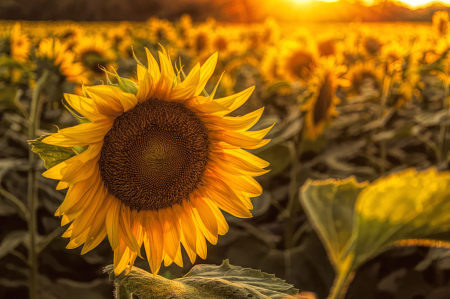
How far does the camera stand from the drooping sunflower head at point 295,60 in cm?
376

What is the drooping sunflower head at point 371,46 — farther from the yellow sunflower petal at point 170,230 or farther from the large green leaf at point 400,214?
the yellow sunflower petal at point 170,230

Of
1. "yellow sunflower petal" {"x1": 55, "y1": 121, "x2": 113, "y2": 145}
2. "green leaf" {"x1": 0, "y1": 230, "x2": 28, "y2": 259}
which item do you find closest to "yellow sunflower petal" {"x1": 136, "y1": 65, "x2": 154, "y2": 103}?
"yellow sunflower petal" {"x1": 55, "y1": 121, "x2": 113, "y2": 145}

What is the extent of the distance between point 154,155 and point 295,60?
306 cm

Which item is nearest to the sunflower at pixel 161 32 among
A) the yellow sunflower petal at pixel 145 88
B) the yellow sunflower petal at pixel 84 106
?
the yellow sunflower petal at pixel 145 88

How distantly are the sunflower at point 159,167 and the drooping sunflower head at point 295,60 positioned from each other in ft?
9.36

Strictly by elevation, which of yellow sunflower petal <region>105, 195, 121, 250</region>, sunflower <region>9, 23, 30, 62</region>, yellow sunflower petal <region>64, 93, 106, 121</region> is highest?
sunflower <region>9, 23, 30, 62</region>

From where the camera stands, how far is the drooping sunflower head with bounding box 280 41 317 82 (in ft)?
12.3

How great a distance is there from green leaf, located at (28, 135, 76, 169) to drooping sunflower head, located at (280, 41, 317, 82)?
124 inches

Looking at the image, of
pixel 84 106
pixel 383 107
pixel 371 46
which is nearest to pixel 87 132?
pixel 84 106

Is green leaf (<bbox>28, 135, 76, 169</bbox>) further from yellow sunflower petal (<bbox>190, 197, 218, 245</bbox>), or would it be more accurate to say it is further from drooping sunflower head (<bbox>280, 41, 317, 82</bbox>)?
drooping sunflower head (<bbox>280, 41, 317, 82</bbox>)

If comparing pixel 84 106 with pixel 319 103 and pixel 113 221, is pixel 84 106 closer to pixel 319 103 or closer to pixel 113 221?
pixel 113 221

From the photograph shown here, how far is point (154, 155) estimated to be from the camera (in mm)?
1056

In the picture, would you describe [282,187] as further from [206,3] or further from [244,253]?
[206,3]

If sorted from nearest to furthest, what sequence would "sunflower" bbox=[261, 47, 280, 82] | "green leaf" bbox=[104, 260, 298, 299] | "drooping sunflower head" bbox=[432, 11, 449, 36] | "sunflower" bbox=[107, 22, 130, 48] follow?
"green leaf" bbox=[104, 260, 298, 299]
"sunflower" bbox=[261, 47, 280, 82]
"drooping sunflower head" bbox=[432, 11, 449, 36]
"sunflower" bbox=[107, 22, 130, 48]
